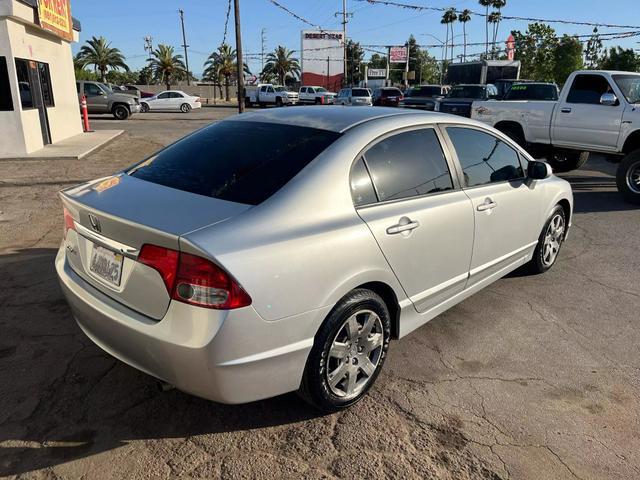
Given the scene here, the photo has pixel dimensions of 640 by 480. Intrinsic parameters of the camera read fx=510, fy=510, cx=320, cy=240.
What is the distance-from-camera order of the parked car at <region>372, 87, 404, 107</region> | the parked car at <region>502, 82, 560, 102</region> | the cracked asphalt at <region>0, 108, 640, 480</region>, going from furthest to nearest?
the parked car at <region>372, 87, 404, 107</region>, the parked car at <region>502, 82, 560, 102</region>, the cracked asphalt at <region>0, 108, 640, 480</region>

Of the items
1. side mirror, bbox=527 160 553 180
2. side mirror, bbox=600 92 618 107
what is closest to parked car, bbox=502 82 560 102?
side mirror, bbox=600 92 618 107

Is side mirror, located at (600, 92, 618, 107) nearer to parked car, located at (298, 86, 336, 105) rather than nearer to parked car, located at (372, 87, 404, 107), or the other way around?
parked car, located at (372, 87, 404, 107)

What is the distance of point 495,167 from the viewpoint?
4051mm

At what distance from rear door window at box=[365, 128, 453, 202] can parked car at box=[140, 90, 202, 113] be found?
104ft

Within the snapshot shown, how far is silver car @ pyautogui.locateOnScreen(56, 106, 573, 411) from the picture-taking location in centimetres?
228

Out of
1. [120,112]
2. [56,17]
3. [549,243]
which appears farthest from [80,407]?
[120,112]

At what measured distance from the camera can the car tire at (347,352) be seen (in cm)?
262

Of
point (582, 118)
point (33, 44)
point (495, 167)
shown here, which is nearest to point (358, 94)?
point (33, 44)

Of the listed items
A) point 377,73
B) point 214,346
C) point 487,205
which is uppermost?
point 377,73

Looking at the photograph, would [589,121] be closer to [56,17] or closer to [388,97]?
[56,17]

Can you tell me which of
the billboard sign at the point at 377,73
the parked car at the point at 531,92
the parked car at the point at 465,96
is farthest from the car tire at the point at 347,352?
the billboard sign at the point at 377,73

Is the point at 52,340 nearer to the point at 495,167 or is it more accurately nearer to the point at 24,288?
the point at 24,288

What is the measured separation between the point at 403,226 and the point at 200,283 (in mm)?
1294

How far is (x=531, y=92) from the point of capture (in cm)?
1356
